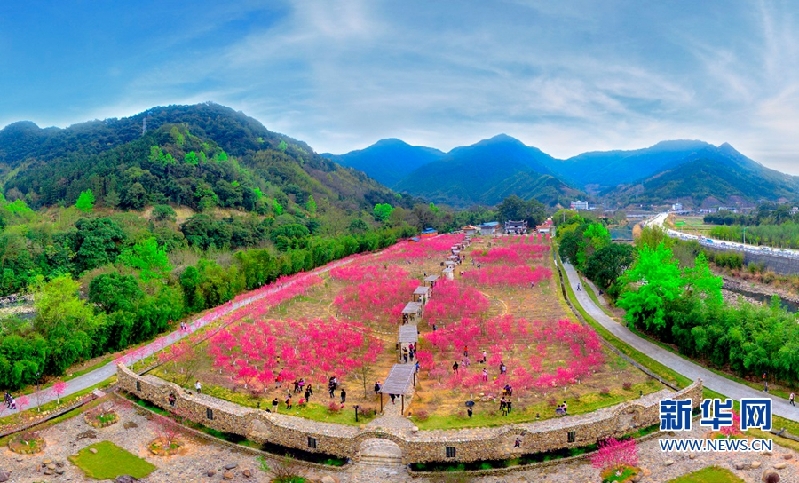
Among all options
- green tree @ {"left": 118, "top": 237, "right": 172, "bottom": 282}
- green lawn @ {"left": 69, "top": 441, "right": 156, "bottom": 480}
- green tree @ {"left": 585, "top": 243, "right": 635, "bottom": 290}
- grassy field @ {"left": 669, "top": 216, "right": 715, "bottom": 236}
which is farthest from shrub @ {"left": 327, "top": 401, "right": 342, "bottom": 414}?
grassy field @ {"left": 669, "top": 216, "right": 715, "bottom": 236}

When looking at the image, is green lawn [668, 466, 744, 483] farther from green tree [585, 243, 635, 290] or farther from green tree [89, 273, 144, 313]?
green tree [89, 273, 144, 313]

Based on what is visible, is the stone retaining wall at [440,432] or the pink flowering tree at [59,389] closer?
the stone retaining wall at [440,432]

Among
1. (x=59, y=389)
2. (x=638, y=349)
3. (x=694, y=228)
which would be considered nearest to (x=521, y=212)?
(x=694, y=228)

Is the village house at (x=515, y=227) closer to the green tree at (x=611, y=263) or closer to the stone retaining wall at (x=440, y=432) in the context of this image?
the green tree at (x=611, y=263)

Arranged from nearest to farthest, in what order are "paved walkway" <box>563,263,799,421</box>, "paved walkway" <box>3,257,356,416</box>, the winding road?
1. "paved walkway" <box>563,263,799,421</box>
2. the winding road
3. "paved walkway" <box>3,257,356,416</box>

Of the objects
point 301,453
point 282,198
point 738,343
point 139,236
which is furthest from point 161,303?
point 282,198

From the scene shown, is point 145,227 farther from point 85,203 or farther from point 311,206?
point 311,206

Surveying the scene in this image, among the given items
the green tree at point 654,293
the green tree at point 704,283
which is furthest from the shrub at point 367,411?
the green tree at point 704,283
